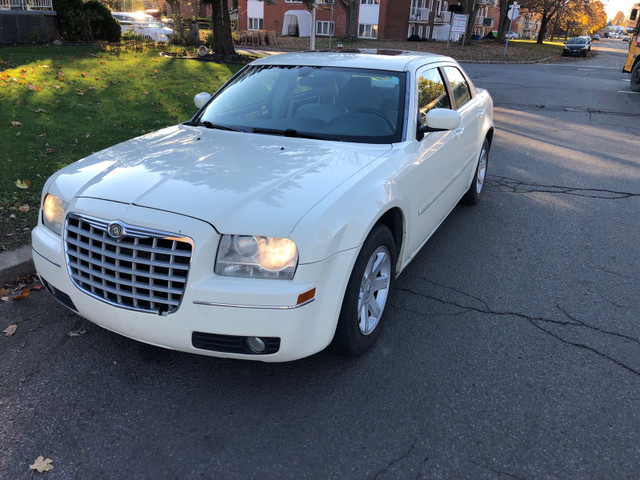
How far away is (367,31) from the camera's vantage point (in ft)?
168

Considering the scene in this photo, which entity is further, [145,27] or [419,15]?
[419,15]

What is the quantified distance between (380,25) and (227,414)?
52093 mm

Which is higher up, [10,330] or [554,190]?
[554,190]

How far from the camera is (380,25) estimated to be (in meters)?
49.7

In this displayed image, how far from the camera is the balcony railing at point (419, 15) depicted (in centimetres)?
5203

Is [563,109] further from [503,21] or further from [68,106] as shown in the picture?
[503,21]

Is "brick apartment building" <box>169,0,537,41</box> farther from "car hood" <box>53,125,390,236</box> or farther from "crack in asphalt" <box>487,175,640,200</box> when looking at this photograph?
"car hood" <box>53,125,390,236</box>

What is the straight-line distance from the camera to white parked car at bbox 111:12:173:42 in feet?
86.4

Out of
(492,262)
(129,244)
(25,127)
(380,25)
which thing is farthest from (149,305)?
(380,25)

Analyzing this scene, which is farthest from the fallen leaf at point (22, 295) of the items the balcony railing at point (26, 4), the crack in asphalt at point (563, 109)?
the balcony railing at point (26, 4)

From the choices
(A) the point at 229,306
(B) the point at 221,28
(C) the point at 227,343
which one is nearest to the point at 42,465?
(C) the point at 227,343

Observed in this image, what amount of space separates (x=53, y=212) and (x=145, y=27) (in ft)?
91.1

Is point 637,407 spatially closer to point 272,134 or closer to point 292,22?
point 272,134

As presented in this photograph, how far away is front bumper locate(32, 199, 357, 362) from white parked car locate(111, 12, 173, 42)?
25252mm
